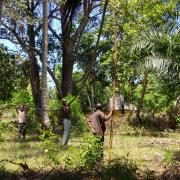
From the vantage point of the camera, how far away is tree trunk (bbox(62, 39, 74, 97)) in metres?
27.7

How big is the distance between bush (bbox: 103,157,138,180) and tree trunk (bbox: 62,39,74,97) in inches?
671

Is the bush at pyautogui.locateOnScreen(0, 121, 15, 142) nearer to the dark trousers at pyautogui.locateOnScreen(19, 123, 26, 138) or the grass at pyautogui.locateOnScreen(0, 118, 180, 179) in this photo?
the grass at pyautogui.locateOnScreen(0, 118, 180, 179)

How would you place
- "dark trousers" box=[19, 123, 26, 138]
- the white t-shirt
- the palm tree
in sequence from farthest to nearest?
"dark trousers" box=[19, 123, 26, 138]
the white t-shirt
the palm tree

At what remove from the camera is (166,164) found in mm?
11734

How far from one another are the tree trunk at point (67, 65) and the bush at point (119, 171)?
17043mm

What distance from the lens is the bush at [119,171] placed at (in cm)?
1027

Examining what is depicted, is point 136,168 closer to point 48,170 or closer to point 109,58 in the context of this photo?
point 48,170

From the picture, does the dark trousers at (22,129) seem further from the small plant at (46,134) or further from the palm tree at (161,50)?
the small plant at (46,134)

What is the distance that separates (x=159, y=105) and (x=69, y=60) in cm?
652

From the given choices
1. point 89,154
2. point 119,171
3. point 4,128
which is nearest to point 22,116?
point 4,128

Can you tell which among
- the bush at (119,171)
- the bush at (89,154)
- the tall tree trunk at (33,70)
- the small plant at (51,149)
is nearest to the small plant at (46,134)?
the small plant at (51,149)

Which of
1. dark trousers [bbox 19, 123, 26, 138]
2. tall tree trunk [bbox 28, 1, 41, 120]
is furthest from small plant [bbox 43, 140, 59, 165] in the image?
tall tree trunk [bbox 28, 1, 41, 120]

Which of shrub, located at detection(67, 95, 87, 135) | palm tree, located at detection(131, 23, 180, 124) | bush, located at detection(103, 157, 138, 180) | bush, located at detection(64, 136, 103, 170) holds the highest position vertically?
palm tree, located at detection(131, 23, 180, 124)

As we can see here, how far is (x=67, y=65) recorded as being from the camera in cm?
2783
